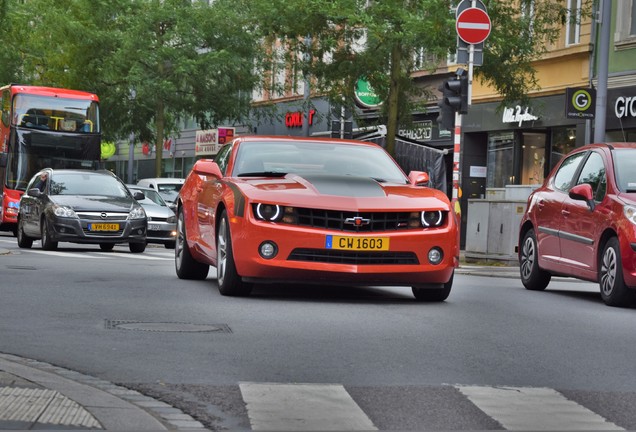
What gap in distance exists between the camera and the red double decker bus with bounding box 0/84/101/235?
3666cm

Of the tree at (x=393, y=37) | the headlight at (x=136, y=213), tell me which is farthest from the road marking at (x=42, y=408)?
the tree at (x=393, y=37)

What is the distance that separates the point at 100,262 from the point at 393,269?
8.23 metres

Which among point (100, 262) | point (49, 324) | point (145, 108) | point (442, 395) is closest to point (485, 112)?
Answer: point (145, 108)

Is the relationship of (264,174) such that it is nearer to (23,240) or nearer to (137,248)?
(137,248)

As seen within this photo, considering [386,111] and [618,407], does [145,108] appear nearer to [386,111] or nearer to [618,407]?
[386,111]

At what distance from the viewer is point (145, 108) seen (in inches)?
1836

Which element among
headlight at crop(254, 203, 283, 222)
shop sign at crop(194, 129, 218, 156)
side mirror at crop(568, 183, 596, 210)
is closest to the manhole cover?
headlight at crop(254, 203, 283, 222)

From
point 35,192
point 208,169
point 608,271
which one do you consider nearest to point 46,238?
point 35,192

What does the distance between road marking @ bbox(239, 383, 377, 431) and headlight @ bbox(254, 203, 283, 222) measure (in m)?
4.78

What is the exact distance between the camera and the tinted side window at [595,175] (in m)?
14.3

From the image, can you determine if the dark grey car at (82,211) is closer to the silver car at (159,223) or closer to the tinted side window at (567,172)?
the silver car at (159,223)

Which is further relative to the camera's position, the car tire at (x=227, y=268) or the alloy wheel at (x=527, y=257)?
the alloy wheel at (x=527, y=257)

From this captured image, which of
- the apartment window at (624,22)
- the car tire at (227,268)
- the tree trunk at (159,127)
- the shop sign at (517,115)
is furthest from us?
the tree trunk at (159,127)

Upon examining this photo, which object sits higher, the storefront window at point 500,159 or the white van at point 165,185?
the storefront window at point 500,159
